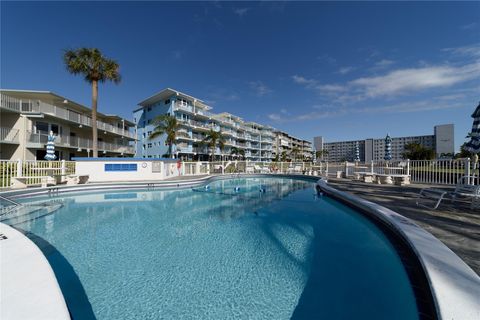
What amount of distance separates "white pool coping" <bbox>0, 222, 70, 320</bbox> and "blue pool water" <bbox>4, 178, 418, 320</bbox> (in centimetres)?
74

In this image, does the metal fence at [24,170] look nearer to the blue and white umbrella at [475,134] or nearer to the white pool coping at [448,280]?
the white pool coping at [448,280]

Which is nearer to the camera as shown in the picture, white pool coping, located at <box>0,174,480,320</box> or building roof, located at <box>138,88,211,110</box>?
white pool coping, located at <box>0,174,480,320</box>

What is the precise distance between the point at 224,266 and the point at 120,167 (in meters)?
15.2

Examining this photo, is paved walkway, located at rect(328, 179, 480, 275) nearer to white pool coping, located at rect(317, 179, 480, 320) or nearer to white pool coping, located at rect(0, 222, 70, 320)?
white pool coping, located at rect(317, 179, 480, 320)

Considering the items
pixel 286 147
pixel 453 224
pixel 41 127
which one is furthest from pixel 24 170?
pixel 286 147

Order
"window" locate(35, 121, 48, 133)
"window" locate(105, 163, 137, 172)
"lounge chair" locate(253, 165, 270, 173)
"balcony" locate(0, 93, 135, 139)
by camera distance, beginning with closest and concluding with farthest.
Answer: "window" locate(105, 163, 137, 172)
"balcony" locate(0, 93, 135, 139)
"window" locate(35, 121, 48, 133)
"lounge chair" locate(253, 165, 270, 173)

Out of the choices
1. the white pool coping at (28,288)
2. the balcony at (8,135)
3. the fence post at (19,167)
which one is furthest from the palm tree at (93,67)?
the white pool coping at (28,288)

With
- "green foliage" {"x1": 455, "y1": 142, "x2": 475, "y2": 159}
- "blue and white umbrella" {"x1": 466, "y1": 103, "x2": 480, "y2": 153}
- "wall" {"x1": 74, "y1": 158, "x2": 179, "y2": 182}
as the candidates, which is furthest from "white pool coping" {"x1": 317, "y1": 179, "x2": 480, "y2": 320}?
"wall" {"x1": 74, "y1": 158, "x2": 179, "y2": 182}

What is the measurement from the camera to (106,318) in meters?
2.81

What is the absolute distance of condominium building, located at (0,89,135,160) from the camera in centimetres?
1939

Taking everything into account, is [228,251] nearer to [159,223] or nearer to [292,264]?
[292,264]

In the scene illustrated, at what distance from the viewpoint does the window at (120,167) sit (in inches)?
625

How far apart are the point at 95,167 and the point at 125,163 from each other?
2.06 m

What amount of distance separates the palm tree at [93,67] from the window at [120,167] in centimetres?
325
